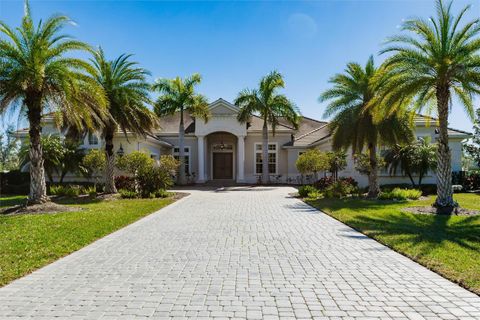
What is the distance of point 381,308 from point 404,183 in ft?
66.3

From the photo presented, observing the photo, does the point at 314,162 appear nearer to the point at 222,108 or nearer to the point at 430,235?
the point at 430,235

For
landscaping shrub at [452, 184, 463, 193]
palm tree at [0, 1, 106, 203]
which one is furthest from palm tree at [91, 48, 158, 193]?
landscaping shrub at [452, 184, 463, 193]

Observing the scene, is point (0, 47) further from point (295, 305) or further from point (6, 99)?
point (295, 305)

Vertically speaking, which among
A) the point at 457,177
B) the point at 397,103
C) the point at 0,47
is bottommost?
the point at 457,177

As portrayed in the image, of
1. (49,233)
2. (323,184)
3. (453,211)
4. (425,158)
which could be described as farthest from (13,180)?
(425,158)

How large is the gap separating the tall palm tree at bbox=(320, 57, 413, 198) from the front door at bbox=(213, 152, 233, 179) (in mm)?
16645

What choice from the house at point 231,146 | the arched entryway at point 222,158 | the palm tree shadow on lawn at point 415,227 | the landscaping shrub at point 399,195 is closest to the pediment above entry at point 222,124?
the house at point 231,146

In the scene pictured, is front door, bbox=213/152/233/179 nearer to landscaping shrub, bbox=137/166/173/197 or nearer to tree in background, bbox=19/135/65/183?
landscaping shrub, bbox=137/166/173/197

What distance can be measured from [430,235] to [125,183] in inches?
705

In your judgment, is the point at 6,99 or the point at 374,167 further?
the point at 374,167

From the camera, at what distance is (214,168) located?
34781mm

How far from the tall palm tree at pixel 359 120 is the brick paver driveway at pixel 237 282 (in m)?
9.43

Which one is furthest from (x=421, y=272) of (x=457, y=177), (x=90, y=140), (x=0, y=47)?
(x=90, y=140)

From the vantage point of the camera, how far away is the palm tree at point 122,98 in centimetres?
1858
